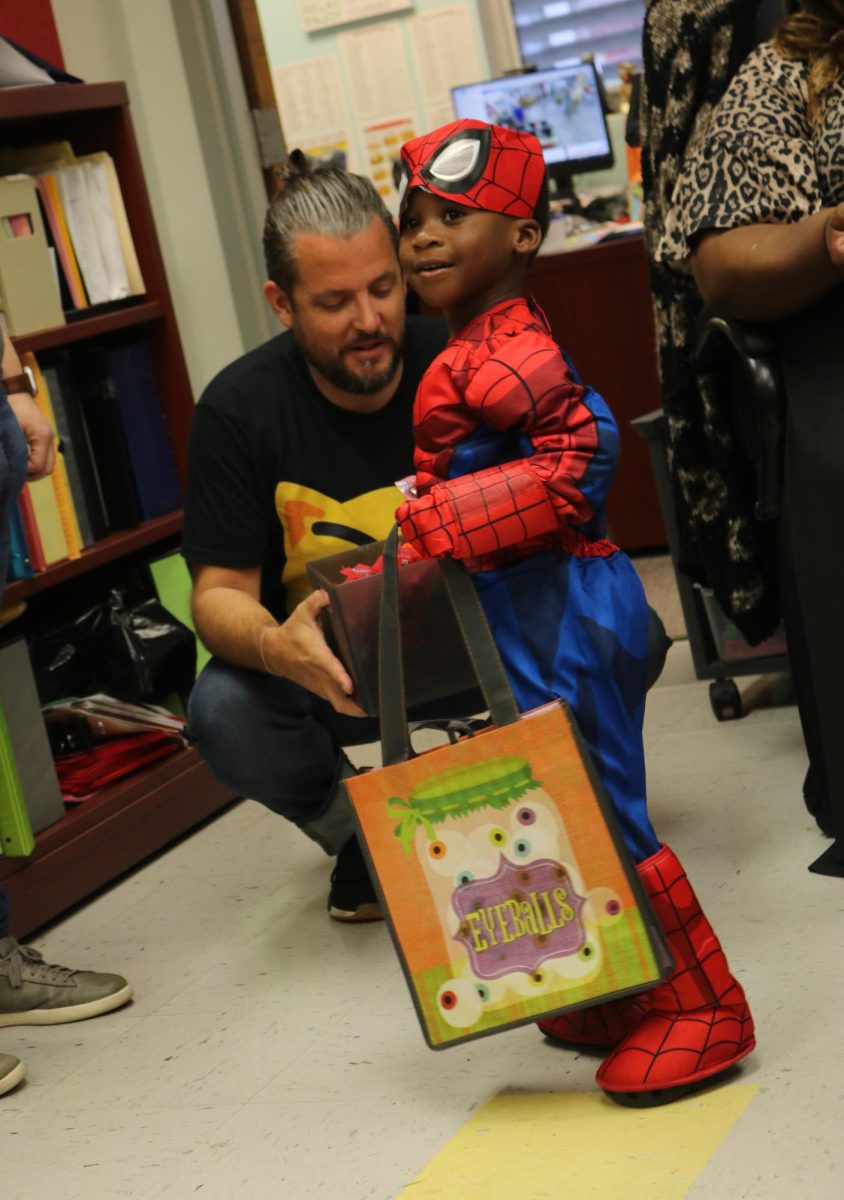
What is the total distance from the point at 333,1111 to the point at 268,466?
3.06 ft

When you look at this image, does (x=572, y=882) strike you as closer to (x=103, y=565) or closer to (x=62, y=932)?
(x=62, y=932)

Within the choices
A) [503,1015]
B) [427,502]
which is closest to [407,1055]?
[503,1015]

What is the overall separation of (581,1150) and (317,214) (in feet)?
4.00

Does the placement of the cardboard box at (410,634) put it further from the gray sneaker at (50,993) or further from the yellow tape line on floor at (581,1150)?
the gray sneaker at (50,993)

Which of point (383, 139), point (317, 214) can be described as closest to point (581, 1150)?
point (317, 214)

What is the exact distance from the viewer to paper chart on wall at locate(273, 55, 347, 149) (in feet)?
21.9

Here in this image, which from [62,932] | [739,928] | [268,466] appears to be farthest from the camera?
[62,932]

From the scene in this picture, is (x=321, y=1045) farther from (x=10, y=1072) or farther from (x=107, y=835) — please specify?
(x=107, y=835)

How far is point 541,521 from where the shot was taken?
154 cm

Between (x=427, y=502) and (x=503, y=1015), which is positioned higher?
(x=427, y=502)

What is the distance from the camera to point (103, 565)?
307 centimetres

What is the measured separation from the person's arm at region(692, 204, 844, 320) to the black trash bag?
1304 millimetres

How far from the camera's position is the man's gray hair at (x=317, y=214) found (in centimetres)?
207

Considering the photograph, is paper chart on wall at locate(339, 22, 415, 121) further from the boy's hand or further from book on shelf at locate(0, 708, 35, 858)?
the boy's hand
